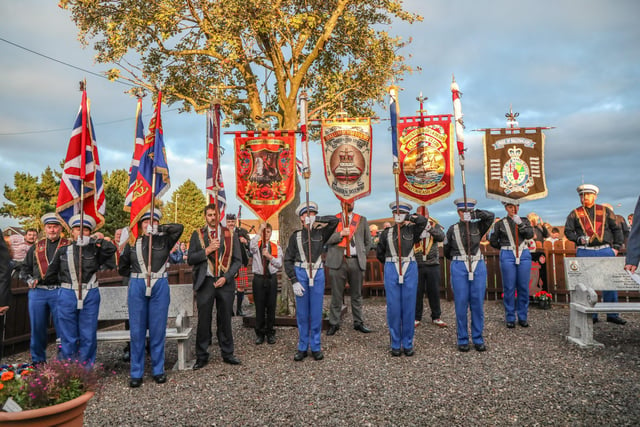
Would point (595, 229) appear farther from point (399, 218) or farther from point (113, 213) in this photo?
point (113, 213)

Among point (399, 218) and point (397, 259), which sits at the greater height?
point (399, 218)

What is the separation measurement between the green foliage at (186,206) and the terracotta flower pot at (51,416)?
44394 millimetres

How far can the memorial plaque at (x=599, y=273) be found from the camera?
21.9 ft

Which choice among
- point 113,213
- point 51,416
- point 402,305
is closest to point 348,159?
point 402,305

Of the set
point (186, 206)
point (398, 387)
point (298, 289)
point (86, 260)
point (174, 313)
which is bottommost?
point (398, 387)

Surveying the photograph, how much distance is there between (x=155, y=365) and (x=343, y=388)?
230 cm

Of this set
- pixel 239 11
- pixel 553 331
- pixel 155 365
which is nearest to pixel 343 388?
pixel 155 365

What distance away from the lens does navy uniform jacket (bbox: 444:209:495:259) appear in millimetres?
6188

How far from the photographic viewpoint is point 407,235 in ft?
20.0

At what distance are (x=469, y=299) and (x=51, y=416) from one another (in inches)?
200

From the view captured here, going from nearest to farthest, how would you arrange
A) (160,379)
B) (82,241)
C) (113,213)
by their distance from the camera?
(160,379), (82,241), (113,213)

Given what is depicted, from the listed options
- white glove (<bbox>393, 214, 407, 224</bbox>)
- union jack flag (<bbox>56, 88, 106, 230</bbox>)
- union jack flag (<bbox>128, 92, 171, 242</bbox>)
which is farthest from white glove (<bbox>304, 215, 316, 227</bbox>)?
union jack flag (<bbox>56, 88, 106, 230</bbox>)

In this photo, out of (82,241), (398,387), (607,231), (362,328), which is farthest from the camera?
(607,231)

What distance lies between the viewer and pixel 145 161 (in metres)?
5.81
